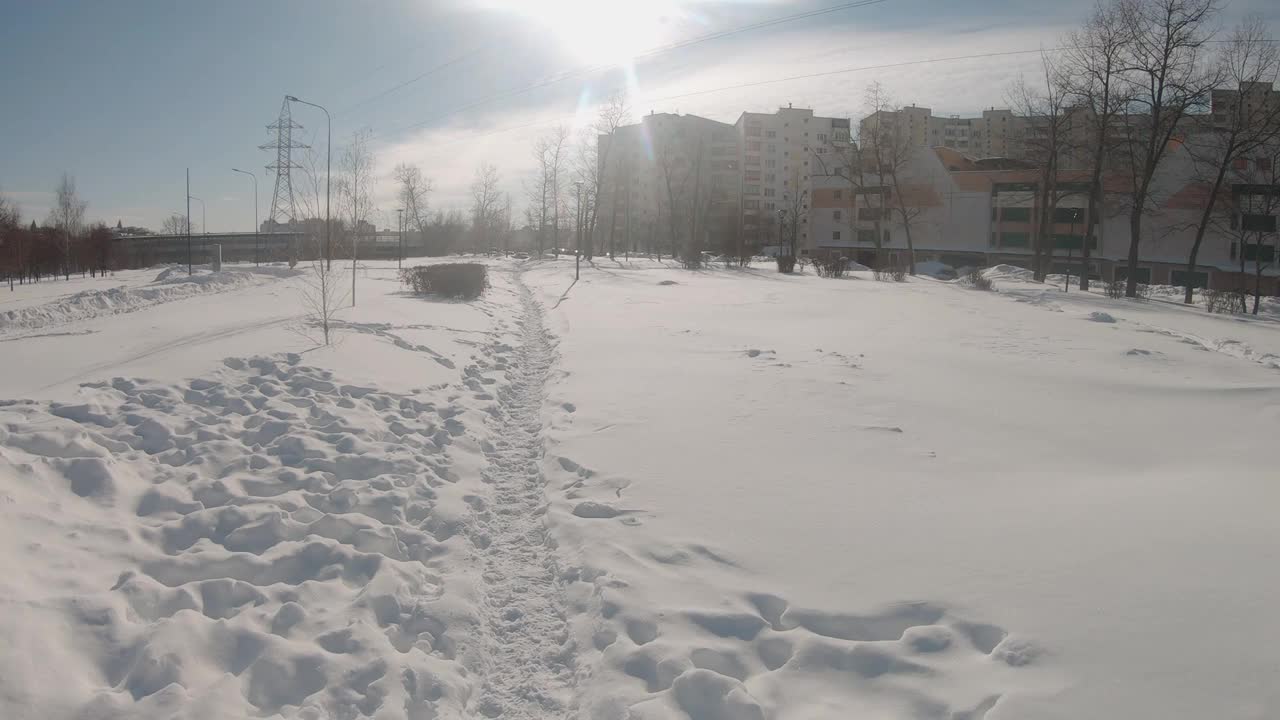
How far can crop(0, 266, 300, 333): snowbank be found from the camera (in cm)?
1841

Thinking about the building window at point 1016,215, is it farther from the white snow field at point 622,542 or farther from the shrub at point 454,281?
the white snow field at point 622,542

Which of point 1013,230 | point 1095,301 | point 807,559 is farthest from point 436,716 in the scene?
point 1013,230

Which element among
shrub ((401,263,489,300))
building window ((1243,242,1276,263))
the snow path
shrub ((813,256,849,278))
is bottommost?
the snow path

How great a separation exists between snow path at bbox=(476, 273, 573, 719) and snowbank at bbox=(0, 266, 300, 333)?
55.2ft

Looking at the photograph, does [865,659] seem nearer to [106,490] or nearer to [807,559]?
[807,559]

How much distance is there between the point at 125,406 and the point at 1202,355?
15.5 metres

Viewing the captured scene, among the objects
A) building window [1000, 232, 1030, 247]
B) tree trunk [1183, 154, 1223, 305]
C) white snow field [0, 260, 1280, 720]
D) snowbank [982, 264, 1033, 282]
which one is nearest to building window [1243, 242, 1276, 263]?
building window [1000, 232, 1030, 247]

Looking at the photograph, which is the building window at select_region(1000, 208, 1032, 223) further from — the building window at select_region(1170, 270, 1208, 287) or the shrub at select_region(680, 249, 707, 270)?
the shrub at select_region(680, 249, 707, 270)

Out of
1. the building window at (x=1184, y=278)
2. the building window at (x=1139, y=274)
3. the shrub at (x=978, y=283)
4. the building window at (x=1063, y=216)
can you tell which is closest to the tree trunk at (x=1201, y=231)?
the shrub at (x=978, y=283)

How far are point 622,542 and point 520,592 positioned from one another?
85cm

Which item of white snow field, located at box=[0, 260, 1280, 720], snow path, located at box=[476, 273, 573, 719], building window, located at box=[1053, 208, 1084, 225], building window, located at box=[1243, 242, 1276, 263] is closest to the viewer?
white snow field, located at box=[0, 260, 1280, 720]

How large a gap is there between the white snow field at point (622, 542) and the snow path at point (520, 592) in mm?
24

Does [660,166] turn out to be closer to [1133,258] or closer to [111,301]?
[1133,258]

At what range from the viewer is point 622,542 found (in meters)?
4.93
